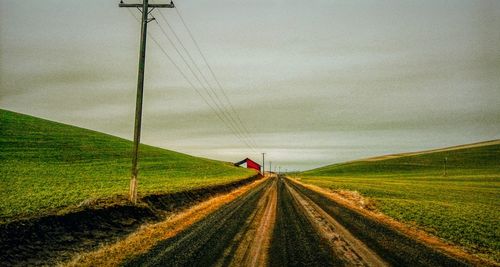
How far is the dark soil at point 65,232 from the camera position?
29.1ft

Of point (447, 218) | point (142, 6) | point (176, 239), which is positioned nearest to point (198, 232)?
point (176, 239)

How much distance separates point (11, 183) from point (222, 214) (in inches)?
571

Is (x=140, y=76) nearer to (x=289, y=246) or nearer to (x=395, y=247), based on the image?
(x=289, y=246)

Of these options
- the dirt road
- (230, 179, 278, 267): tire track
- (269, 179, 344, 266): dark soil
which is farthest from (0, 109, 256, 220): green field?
(269, 179, 344, 266): dark soil

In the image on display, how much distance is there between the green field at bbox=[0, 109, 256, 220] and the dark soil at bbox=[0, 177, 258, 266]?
4.61ft

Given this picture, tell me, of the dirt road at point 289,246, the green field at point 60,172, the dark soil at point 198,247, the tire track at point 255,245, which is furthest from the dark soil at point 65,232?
the tire track at point 255,245

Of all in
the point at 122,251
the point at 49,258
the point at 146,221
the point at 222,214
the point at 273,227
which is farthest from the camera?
the point at 222,214

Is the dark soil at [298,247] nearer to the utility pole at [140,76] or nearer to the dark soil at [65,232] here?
the dark soil at [65,232]

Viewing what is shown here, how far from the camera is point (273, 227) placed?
45.7 ft

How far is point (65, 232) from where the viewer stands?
11039 mm

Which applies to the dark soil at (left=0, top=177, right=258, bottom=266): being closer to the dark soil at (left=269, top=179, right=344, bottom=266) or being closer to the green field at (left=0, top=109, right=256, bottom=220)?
the green field at (left=0, top=109, right=256, bottom=220)

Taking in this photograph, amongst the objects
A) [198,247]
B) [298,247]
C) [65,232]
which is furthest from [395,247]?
[65,232]

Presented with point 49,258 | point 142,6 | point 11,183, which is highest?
point 142,6

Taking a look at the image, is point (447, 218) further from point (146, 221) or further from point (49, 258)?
point (49, 258)
